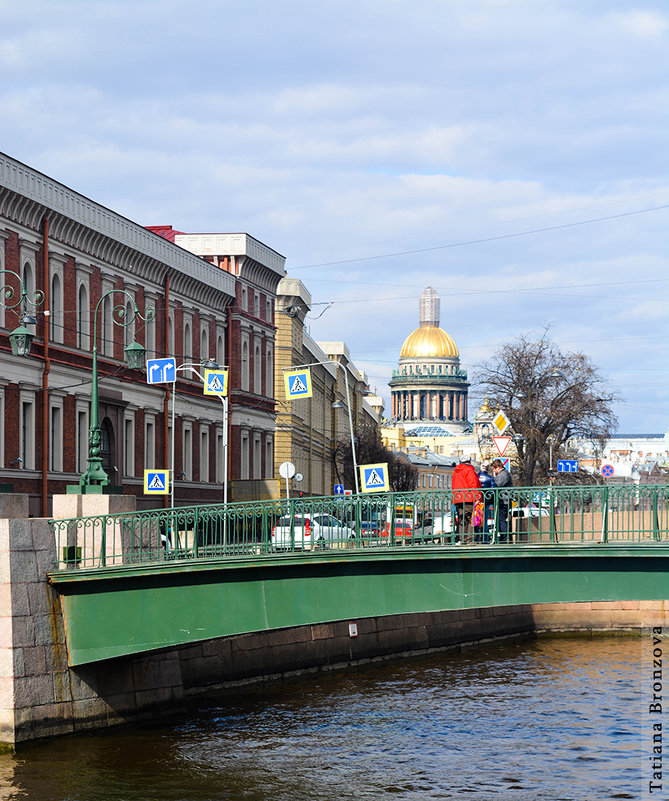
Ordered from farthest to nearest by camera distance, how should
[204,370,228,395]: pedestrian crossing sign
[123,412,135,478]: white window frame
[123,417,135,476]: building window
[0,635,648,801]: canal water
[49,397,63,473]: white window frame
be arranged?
[123,417,135,476]: building window
[123,412,135,478]: white window frame
[204,370,228,395]: pedestrian crossing sign
[49,397,63,473]: white window frame
[0,635,648,801]: canal water

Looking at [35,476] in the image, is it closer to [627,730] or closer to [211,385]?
[211,385]

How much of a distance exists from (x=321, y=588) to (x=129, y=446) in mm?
29730

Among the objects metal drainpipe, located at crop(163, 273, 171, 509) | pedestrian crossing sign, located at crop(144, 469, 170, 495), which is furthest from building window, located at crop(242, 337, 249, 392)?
pedestrian crossing sign, located at crop(144, 469, 170, 495)

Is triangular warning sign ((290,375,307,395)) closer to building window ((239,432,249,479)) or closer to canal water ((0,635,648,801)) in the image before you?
canal water ((0,635,648,801))

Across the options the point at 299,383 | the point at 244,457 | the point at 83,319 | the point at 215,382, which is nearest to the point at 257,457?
the point at 244,457

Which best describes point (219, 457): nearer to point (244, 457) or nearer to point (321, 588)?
point (244, 457)

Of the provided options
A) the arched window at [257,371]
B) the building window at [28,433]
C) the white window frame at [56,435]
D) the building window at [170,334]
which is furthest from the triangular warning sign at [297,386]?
the arched window at [257,371]

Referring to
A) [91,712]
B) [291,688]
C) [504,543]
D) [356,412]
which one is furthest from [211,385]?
[356,412]

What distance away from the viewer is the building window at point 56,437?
43.1 m

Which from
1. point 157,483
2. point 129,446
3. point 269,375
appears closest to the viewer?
point 157,483

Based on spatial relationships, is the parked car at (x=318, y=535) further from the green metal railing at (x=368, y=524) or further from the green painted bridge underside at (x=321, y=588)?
the green painted bridge underside at (x=321, y=588)

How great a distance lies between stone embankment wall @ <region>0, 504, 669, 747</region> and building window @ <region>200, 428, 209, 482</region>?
26691 mm

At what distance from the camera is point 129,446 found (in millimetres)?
50250

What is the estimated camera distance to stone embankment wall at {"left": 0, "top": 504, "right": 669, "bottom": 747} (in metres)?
21.8
